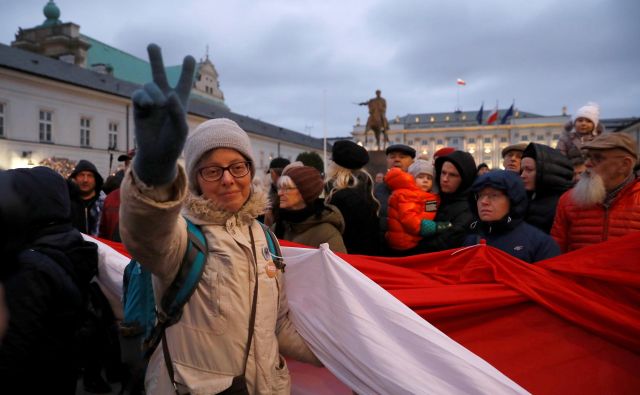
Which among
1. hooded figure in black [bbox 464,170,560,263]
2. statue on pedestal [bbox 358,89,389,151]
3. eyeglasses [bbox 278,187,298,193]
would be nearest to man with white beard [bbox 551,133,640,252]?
hooded figure in black [bbox 464,170,560,263]

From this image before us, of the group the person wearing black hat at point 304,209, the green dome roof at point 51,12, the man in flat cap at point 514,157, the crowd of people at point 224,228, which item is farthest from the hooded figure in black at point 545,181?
the green dome roof at point 51,12

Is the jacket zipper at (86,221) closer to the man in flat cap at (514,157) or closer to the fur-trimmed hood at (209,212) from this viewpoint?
the fur-trimmed hood at (209,212)

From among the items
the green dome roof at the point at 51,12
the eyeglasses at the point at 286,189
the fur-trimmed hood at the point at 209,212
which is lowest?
the fur-trimmed hood at the point at 209,212

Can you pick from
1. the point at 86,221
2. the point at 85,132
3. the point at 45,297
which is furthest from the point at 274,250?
the point at 85,132

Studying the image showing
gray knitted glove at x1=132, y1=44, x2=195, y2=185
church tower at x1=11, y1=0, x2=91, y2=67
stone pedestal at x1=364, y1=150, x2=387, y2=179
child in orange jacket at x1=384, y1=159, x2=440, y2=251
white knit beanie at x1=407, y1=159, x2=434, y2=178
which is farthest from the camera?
church tower at x1=11, y1=0, x2=91, y2=67

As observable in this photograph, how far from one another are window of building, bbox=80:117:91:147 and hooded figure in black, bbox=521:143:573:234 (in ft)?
116

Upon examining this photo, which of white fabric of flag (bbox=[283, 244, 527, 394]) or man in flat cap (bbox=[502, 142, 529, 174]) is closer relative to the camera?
white fabric of flag (bbox=[283, 244, 527, 394])

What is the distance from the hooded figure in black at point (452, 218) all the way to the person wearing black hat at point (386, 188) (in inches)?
14.3

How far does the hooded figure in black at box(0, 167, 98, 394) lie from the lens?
1.85 metres

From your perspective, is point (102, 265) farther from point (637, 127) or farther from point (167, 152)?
point (637, 127)

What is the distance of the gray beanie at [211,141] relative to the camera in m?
1.75

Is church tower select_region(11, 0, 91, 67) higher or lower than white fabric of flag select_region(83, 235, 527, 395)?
higher

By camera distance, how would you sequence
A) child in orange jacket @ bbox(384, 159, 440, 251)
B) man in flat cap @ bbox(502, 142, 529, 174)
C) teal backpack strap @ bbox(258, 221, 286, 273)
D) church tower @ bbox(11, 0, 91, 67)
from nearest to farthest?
1. teal backpack strap @ bbox(258, 221, 286, 273)
2. child in orange jacket @ bbox(384, 159, 440, 251)
3. man in flat cap @ bbox(502, 142, 529, 174)
4. church tower @ bbox(11, 0, 91, 67)

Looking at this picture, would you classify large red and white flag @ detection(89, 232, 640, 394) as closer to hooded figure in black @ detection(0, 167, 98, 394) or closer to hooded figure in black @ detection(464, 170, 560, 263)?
hooded figure in black @ detection(464, 170, 560, 263)
